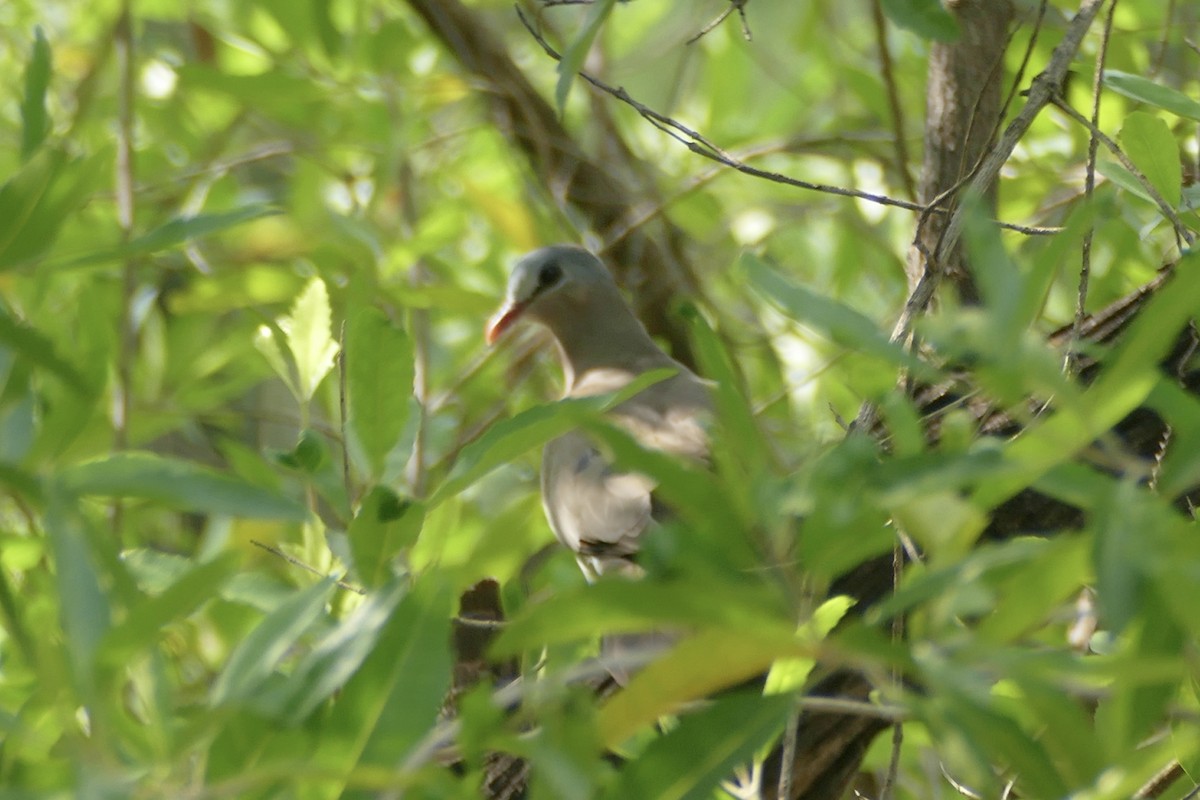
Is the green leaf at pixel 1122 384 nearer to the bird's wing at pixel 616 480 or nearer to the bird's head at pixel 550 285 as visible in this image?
the bird's wing at pixel 616 480

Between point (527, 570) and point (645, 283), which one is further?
point (645, 283)

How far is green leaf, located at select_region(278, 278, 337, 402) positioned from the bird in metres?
0.30

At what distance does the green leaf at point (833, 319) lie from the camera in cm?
62

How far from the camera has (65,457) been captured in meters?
1.31

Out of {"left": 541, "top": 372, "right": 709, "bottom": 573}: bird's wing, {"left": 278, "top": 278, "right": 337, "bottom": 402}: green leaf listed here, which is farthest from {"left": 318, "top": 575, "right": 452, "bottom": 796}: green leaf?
{"left": 541, "top": 372, "right": 709, "bottom": 573}: bird's wing

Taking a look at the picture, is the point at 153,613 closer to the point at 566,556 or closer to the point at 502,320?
the point at 566,556

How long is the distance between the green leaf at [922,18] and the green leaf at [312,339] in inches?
21.3

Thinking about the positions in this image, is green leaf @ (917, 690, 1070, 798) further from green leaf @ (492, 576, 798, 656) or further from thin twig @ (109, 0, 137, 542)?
thin twig @ (109, 0, 137, 542)

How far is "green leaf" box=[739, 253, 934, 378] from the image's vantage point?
62cm

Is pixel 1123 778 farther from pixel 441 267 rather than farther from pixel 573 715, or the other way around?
pixel 441 267

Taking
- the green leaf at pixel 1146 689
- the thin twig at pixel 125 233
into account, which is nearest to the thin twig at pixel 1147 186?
the green leaf at pixel 1146 689

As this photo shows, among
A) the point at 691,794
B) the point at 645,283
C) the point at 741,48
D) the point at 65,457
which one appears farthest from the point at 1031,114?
the point at 645,283

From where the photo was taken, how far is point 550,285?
105 inches

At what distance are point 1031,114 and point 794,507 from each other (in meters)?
0.64
